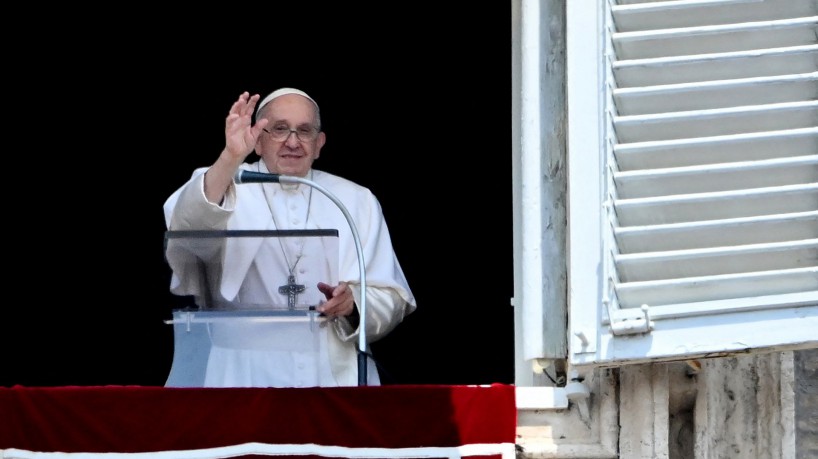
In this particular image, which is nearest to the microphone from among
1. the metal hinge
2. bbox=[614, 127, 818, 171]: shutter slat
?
bbox=[614, 127, 818, 171]: shutter slat

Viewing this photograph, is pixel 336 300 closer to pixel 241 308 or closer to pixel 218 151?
pixel 241 308

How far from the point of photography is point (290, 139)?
23.2ft

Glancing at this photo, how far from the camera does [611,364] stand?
5.40 m

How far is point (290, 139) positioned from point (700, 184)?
6.43ft

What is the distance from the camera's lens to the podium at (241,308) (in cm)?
598

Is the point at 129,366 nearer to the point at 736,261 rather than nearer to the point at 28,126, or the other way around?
the point at 28,126

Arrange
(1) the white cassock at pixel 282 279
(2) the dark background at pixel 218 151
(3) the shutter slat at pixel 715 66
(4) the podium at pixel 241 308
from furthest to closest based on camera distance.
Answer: (2) the dark background at pixel 218 151 < (1) the white cassock at pixel 282 279 < (4) the podium at pixel 241 308 < (3) the shutter slat at pixel 715 66

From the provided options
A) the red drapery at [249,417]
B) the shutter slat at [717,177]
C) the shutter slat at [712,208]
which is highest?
the shutter slat at [717,177]

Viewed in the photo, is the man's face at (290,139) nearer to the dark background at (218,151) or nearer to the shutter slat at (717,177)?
the dark background at (218,151)

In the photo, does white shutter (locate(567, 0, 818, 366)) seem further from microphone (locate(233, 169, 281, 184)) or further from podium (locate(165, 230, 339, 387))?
podium (locate(165, 230, 339, 387))

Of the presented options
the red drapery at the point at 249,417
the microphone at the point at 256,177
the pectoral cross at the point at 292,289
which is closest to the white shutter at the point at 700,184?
the red drapery at the point at 249,417

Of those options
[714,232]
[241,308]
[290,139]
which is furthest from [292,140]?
[714,232]

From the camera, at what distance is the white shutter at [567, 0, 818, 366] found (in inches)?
212

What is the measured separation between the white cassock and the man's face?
0.15 m
